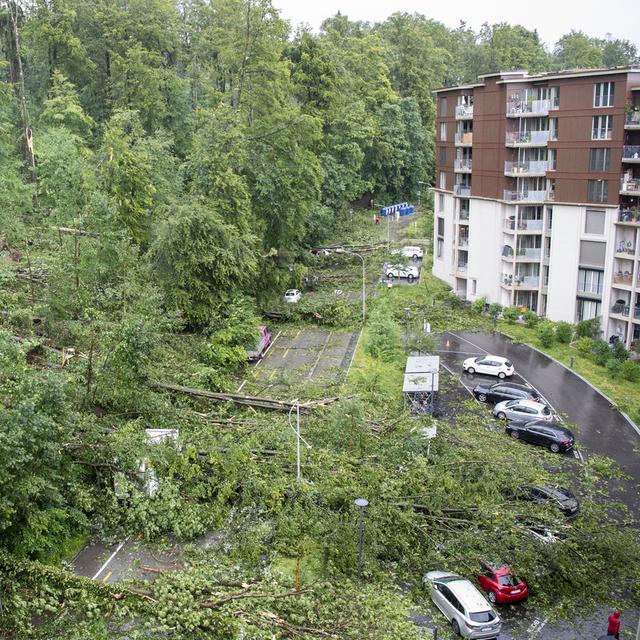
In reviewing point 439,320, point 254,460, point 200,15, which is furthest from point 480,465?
point 200,15

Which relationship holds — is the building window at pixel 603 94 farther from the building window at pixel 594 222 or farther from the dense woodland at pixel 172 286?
the dense woodland at pixel 172 286

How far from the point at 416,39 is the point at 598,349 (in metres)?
64.3

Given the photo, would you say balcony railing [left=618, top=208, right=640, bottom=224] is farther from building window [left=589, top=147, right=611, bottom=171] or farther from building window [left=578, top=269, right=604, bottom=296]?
building window [left=578, top=269, right=604, bottom=296]

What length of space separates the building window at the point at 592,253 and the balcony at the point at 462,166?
33.5 feet

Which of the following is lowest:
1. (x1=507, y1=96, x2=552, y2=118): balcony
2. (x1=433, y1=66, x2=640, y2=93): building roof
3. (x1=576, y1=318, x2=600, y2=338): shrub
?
(x1=576, y1=318, x2=600, y2=338): shrub

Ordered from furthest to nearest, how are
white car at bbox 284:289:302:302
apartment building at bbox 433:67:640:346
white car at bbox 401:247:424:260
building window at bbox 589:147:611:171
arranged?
1. white car at bbox 401:247:424:260
2. white car at bbox 284:289:302:302
3. building window at bbox 589:147:611:171
4. apartment building at bbox 433:67:640:346

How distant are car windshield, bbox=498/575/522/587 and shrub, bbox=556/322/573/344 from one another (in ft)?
79.1

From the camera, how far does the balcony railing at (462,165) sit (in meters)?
49.8

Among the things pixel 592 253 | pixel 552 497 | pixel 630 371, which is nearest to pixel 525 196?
pixel 592 253

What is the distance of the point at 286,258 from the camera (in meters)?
46.8

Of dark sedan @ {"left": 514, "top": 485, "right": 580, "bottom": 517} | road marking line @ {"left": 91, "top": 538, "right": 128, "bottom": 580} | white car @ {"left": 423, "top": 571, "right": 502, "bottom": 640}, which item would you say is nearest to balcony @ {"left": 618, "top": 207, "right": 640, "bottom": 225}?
dark sedan @ {"left": 514, "top": 485, "right": 580, "bottom": 517}

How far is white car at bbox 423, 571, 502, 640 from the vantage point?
18.0 meters

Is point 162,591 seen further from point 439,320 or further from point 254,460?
point 439,320

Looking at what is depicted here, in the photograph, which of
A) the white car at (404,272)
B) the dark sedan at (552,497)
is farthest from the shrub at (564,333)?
the dark sedan at (552,497)
